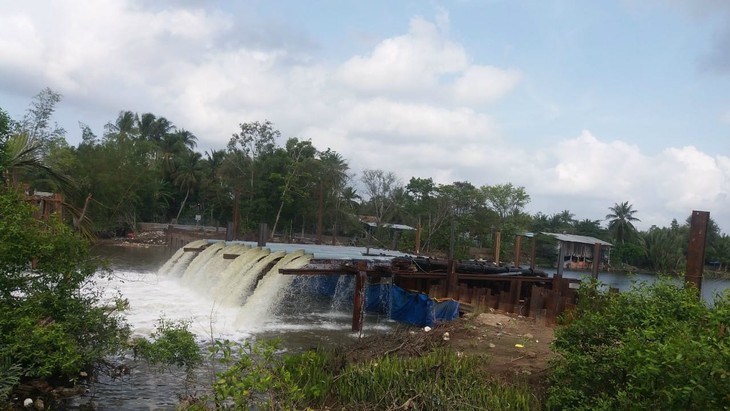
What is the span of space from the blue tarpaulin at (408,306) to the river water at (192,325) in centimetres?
58

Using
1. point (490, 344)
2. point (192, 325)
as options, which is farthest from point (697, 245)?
point (192, 325)

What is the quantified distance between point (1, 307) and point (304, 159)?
133ft

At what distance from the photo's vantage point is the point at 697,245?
28.9 feet

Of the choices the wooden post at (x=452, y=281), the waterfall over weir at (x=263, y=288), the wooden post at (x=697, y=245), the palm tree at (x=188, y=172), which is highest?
the palm tree at (x=188, y=172)

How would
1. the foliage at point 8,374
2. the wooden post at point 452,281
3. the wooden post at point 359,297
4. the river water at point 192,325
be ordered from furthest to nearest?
the wooden post at point 452,281 < the wooden post at point 359,297 < the river water at point 192,325 < the foliage at point 8,374

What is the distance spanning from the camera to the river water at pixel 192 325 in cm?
902

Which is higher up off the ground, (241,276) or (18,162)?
(18,162)

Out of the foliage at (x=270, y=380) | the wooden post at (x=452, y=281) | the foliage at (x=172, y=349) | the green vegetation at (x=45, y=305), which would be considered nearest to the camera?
the foliage at (x=270, y=380)

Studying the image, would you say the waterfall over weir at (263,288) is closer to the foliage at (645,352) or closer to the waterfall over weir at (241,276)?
the waterfall over weir at (241,276)

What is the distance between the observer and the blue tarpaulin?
15438 mm

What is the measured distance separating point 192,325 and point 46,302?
670 cm

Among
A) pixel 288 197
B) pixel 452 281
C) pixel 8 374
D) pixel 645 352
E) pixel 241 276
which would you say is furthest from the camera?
pixel 288 197

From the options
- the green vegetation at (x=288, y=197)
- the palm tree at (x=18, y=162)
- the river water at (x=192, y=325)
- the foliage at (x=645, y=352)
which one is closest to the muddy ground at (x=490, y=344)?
the foliage at (x=645, y=352)

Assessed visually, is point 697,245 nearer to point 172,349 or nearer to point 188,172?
point 172,349
